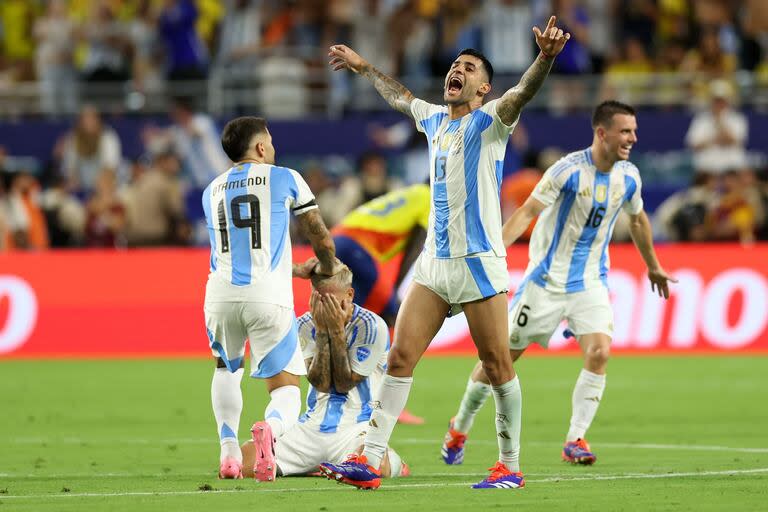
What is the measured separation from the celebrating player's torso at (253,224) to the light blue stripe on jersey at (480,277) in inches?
43.3

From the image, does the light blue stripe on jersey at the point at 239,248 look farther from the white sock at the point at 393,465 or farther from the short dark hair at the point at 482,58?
the short dark hair at the point at 482,58

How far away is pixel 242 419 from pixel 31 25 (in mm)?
14025

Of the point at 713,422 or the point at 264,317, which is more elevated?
the point at 264,317

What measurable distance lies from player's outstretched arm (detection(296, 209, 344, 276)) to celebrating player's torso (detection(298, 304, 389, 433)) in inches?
23.7

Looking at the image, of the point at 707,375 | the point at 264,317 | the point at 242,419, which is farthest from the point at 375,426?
the point at 707,375

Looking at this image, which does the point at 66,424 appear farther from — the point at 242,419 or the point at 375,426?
the point at 375,426

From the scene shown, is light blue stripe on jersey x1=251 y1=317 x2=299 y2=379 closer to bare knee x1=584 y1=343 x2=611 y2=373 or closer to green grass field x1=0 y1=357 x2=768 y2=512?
green grass field x1=0 y1=357 x2=768 y2=512

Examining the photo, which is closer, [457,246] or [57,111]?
[457,246]

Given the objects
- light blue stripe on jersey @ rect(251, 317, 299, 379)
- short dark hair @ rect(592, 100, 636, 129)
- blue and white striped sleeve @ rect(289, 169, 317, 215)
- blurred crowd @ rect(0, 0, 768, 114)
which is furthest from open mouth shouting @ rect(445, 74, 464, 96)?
blurred crowd @ rect(0, 0, 768, 114)

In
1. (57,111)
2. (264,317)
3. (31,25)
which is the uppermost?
(31,25)

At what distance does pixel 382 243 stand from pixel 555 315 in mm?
2561

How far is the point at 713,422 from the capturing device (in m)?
12.2

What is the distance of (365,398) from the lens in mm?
9258

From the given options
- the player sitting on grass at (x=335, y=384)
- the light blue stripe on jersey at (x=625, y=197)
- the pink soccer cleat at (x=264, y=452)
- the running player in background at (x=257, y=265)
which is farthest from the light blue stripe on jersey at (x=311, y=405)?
the light blue stripe on jersey at (x=625, y=197)
